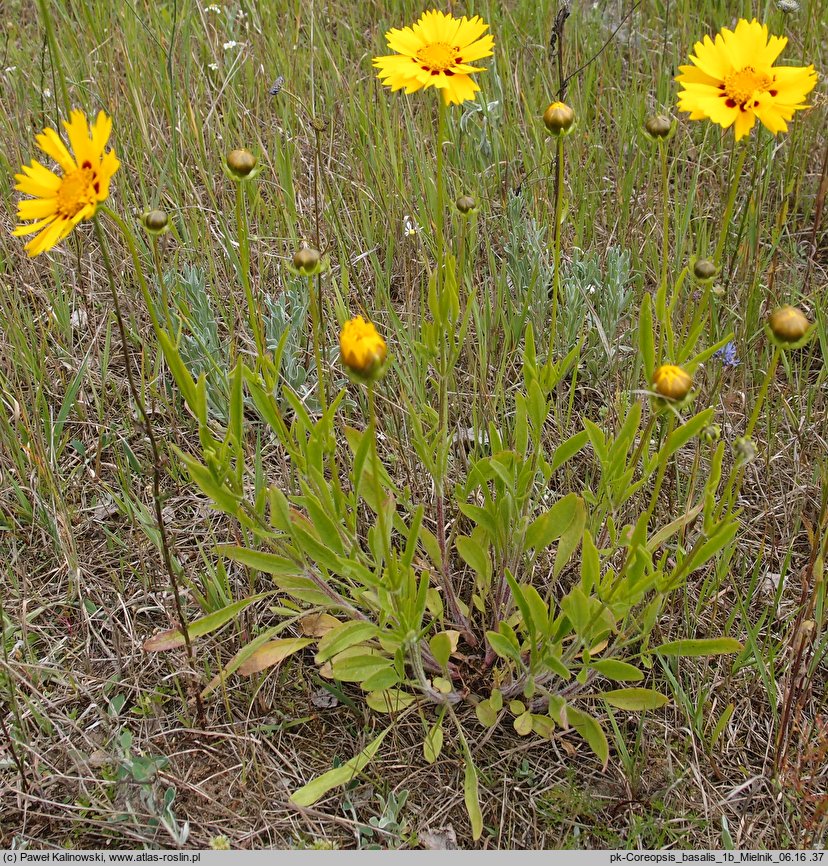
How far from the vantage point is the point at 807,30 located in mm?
2824

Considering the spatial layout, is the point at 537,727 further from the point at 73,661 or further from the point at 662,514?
the point at 73,661

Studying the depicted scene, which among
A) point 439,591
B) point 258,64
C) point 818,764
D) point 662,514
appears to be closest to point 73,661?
point 439,591

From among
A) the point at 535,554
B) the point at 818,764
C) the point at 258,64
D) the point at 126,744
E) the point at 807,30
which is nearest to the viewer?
the point at 126,744

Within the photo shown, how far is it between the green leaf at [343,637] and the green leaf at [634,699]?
51 centimetres

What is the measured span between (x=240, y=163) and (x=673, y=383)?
83 centimetres

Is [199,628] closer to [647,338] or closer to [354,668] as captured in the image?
[354,668]

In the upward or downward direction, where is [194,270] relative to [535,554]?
upward

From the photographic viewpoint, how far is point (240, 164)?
4.79ft

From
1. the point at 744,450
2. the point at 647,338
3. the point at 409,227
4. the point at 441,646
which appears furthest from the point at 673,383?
the point at 409,227

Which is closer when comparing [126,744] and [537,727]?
[126,744]

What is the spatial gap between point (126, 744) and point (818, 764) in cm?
140

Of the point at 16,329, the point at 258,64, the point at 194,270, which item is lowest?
the point at 16,329

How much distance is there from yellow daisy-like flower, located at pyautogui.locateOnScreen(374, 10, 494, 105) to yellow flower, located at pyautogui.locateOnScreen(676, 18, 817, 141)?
1.41ft

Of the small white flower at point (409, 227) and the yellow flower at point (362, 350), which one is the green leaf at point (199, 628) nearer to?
the yellow flower at point (362, 350)
